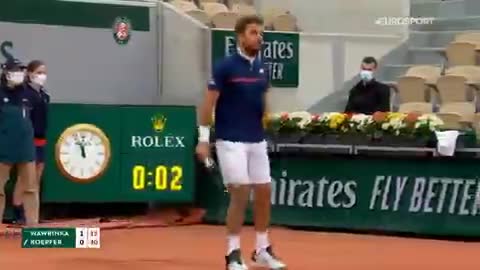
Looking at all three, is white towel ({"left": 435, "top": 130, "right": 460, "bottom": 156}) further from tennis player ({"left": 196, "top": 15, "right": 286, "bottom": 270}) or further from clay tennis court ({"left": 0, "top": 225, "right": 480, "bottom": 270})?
tennis player ({"left": 196, "top": 15, "right": 286, "bottom": 270})

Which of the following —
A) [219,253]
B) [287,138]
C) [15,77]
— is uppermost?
[15,77]

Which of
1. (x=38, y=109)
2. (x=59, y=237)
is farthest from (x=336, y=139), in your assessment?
(x=59, y=237)

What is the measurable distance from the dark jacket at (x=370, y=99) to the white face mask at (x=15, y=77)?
4.88 m

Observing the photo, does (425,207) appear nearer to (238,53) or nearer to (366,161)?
(366,161)

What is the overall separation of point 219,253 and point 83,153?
3.72 meters

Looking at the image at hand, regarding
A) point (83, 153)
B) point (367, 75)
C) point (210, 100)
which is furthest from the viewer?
point (367, 75)

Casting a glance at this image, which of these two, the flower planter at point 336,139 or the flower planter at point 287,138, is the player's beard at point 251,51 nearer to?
the flower planter at point 336,139

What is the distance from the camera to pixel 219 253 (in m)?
11.4

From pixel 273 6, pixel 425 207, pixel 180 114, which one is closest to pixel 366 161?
pixel 425 207

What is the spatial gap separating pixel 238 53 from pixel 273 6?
34.2 feet

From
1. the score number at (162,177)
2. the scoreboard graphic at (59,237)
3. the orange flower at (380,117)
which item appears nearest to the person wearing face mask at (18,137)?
the scoreboard graphic at (59,237)

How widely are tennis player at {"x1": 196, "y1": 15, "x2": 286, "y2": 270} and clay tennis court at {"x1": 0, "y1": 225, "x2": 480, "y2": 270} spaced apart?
0.71 metres

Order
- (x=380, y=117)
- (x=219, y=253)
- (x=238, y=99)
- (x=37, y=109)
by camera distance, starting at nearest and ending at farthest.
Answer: (x=238, y=99)
(x=219, y=253)
(x=37, y=109)
(x=380, y=117)

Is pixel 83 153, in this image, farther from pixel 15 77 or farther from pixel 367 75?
pixel 367 75
